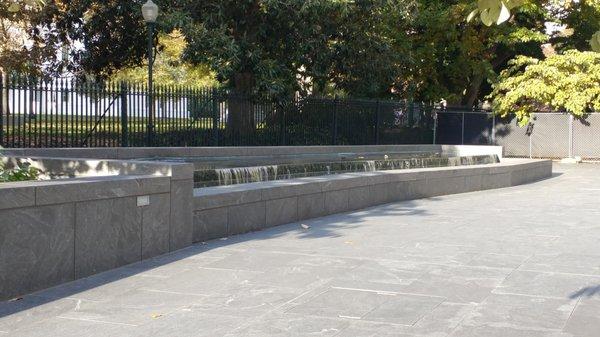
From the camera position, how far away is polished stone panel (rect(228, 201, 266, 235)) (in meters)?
10.7

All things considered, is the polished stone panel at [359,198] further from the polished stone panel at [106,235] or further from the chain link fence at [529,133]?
the chain link fence at [529,133]

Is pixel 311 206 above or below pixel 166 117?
below

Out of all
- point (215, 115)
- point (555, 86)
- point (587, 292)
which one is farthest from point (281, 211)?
point (555, 86)

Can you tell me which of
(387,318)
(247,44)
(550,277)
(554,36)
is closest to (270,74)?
(247,44)

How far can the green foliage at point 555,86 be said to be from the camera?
32875 mm

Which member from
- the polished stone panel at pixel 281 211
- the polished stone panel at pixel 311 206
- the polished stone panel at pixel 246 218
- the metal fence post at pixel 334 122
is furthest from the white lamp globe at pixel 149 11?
the polished stone panel at pixel 246 218

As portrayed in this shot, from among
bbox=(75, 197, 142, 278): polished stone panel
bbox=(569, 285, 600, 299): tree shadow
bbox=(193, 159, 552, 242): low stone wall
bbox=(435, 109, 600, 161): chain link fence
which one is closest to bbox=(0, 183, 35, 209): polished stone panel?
bbox=(75, 197, 142, 278): polished stone panel

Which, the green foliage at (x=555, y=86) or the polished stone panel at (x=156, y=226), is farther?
the green foliage at (x=555, y=86)

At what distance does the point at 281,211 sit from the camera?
11844mm

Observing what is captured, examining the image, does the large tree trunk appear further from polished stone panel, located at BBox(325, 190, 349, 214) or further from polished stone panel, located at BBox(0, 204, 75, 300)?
polished stone panel, located at BBox(0, 204, 75, 300)

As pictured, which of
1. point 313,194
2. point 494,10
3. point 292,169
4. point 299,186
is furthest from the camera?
point 292,169

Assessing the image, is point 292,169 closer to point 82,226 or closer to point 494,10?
point 82,226

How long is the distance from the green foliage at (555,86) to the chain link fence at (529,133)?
551mm

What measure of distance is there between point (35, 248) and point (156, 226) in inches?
78.4
